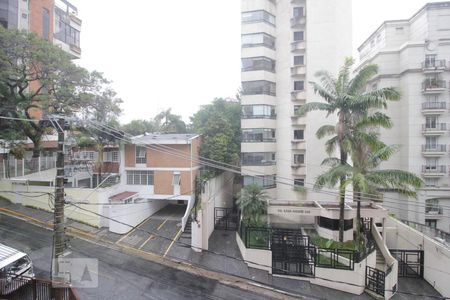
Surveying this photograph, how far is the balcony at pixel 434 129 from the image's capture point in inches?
1102

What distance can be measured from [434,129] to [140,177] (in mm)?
29274

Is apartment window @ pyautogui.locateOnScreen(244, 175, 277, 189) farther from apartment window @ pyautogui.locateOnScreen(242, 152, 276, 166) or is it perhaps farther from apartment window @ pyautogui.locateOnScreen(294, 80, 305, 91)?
apartment window @ pyautogui.locateOnScreen(294, 80, 305, 91)

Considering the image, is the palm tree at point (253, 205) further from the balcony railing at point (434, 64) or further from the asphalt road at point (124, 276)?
the balcony railing at point (434, 64)

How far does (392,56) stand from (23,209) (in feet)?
125

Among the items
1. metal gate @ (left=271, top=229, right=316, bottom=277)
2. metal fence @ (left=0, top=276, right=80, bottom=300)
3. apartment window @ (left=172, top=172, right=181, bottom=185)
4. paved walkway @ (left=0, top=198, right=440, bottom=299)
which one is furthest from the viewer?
apartment window @ (left=172, top=172, right=181, bottom=185)

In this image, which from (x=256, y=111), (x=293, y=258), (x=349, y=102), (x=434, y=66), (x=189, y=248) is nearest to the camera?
(x=349, y=102)

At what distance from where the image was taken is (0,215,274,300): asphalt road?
1309cm

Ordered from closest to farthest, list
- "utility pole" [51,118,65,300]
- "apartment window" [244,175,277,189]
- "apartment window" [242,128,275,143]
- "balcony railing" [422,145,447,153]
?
"utility pole" [51,118,65,300], "apartment window" [244,175,277,189], "apartment window" [242,128,275,143], "balcony railing" [422,145,447,153]

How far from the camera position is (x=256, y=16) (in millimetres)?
25578

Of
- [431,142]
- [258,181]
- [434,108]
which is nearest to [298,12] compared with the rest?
[258,181]

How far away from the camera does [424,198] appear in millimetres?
28469

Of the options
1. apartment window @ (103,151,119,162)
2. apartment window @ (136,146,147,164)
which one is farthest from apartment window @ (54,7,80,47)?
apartment window @ (136,146,147,164)

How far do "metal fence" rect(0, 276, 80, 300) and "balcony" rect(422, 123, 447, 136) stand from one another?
107 feet

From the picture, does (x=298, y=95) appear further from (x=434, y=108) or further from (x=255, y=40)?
(x=434, y=108)
